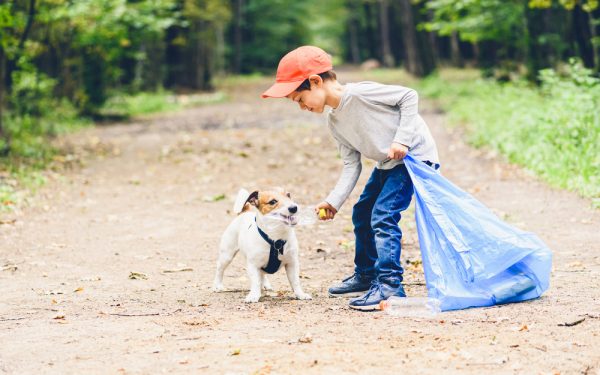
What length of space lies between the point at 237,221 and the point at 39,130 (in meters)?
12.4

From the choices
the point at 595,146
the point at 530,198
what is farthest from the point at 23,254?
the point at 595,146

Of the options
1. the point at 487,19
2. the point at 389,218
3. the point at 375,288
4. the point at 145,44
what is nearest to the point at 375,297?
the point at 375,288

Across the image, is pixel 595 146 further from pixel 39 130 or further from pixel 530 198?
pixel 39 130

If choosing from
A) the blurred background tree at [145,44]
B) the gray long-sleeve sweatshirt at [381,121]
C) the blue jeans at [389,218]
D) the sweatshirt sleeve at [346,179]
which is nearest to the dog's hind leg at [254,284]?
the sweatshirt sleeve at [346,179]

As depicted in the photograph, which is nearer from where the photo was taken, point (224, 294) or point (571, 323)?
point (571, 323)

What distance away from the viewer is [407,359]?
3863 millimetres

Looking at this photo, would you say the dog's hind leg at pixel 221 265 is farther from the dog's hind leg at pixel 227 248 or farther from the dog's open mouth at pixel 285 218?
the dog's open mouth at pixel 285 218

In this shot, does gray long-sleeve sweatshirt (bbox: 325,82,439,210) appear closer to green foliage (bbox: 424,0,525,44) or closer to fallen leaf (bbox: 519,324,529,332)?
fallen leaf (bbox: 519,324,529,332)

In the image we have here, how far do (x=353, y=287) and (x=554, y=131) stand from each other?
6.55 m

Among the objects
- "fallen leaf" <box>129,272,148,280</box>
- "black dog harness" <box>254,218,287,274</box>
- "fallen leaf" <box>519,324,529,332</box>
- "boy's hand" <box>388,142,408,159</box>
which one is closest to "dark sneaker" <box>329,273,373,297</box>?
"black dog harness" <box>254,218,287,274</box>

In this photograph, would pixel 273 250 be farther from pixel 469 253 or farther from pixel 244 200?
pixel 469 253

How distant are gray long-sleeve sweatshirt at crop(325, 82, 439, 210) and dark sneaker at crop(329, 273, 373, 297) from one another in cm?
93

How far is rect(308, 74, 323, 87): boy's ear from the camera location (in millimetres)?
4863

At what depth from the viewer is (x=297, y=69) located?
16.0ft
